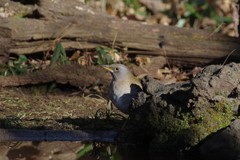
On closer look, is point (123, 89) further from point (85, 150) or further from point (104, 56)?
point (104, 56)

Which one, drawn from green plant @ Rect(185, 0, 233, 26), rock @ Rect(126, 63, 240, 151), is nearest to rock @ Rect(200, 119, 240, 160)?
rock @ Rect(126, 63, 240, 151)

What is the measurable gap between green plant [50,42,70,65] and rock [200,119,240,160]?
11.2ft

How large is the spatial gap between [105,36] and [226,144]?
12.3 feet

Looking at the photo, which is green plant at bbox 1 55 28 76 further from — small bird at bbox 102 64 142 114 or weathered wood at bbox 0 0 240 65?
small bird at bbox 102 64 142 114

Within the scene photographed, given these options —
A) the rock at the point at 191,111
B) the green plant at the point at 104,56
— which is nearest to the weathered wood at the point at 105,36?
the green plant at the point at 104,56

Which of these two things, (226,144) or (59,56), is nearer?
(226,144)

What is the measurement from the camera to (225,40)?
30.9 ft

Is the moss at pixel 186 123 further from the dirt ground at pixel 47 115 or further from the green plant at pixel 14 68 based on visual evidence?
the green plant at pixel 14 68

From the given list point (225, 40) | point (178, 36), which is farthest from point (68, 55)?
point (225, 40)

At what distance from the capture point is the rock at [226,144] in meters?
5.85

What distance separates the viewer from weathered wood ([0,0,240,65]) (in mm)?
9125

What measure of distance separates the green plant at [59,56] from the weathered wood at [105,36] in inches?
4.9

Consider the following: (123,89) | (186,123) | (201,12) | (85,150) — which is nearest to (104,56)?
(123,89)

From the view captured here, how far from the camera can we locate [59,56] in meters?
9.20
